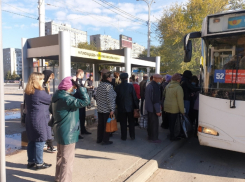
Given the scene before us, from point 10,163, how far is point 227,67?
4.58 m

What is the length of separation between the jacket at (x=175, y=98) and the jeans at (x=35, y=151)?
3.18 m

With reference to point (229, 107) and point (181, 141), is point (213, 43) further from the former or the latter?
point (181, 141)

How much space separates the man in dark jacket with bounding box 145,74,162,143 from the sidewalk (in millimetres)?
389

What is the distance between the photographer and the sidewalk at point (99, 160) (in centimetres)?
347

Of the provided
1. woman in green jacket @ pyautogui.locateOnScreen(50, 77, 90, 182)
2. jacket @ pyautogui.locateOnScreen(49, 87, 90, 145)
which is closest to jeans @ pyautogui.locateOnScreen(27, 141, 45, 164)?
woman in green jacket @ pyautogui.locateOnScreen(50, 77, 90, 182)

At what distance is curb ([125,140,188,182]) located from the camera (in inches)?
139

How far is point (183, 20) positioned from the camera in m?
19.5

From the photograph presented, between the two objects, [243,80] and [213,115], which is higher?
[243,80]

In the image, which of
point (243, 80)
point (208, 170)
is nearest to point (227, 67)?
point (243, 80)

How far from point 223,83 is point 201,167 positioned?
1.74m

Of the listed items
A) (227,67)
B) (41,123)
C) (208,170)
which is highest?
(227,67)

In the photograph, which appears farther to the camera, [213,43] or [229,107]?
[213,43]

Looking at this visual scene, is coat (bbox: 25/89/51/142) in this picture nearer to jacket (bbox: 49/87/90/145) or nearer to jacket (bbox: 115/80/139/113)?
jacket (bbox: 49/87/90/145)

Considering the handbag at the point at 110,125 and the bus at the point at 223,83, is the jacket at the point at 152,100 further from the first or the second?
the bus at the point at 223,83
